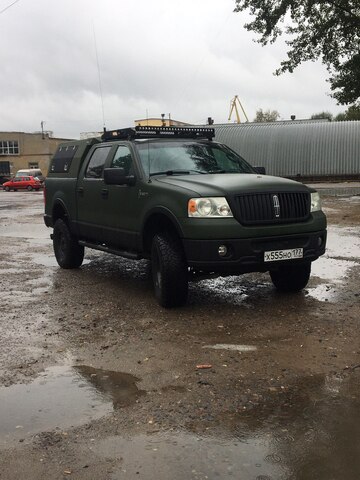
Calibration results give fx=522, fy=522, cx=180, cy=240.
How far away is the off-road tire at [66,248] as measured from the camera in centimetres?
825

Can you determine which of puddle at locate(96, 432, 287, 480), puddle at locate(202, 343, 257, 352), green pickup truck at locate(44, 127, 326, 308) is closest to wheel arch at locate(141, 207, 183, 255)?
green pickup truck at locate(44, 127, 326, 308)

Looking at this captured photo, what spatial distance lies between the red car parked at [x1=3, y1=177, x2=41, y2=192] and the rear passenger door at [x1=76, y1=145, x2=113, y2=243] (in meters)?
38.7

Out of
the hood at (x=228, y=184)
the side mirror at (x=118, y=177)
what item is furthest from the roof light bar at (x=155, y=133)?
the hood at (x=228, y=184)

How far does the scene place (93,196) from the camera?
24.0 ft

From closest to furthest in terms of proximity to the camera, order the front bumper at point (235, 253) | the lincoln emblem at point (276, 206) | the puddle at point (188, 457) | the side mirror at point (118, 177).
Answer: the puddle at point (188, 457) → the front bumper at point (235, 253) → the lincoln emblem at point (276, 206) → the side mirror at point (118, 177)

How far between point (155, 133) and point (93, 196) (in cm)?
125

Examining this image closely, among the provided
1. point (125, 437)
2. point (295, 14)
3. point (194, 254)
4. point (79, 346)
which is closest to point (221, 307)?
point (194, 254)

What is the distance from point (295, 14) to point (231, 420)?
2199cm

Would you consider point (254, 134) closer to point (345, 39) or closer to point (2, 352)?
point (345, 39)

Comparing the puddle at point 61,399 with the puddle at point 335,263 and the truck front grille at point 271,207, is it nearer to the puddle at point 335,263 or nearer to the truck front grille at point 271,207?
the truck front grille at point 271,207

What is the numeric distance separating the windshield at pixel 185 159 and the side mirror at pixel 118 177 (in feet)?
0.71

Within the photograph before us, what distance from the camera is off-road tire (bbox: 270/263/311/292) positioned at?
625cm

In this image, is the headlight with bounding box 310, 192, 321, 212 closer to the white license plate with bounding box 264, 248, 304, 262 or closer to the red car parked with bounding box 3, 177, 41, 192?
the white license plate with bounding box 264, 248, 304, 262

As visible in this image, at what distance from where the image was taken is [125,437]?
3.09 metres
